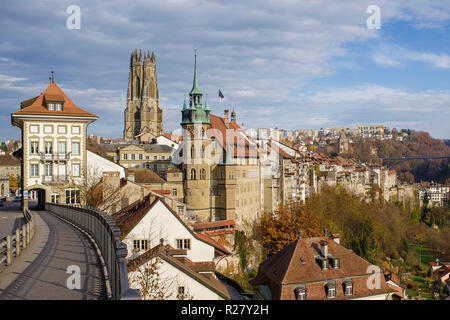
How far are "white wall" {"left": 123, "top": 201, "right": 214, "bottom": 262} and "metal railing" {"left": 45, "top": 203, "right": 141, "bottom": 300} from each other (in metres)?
4.89

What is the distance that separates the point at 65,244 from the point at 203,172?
154 ft

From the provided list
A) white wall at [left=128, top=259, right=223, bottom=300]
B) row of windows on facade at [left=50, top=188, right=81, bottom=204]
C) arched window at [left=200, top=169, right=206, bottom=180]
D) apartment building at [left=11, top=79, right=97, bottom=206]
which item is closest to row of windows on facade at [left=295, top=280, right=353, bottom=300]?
white wall at [left=128, top=259, right=223, bottom=300]

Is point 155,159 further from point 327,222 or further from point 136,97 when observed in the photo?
point 136,97

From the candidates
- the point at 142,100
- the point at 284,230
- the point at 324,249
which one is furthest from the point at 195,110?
the point at 142,100

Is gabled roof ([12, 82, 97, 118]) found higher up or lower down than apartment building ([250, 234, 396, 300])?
higher up

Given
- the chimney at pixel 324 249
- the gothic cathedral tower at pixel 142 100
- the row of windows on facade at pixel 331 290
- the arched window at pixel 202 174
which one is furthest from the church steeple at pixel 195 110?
the gothic cathedral tower at pixel 142 100

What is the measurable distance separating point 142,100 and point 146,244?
121568 mm

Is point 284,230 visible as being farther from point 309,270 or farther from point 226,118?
point 226,118

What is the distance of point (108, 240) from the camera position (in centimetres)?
1151

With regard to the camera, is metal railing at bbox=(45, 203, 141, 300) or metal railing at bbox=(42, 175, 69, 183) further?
metal railing at bbox=(42, 175, 69, 183)

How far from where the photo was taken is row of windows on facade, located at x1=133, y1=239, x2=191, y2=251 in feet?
93.9

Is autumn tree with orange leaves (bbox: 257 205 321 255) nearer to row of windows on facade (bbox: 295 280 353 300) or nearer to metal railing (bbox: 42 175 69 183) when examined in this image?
row of windows on facade (bbox: 295 280 353 300)

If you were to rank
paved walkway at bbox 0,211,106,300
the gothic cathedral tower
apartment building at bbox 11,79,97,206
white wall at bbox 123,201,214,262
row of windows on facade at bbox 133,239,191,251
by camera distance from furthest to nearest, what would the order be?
Result: the gothic cathedral tower < apartment building at bbox 11,79,97,206 < white wall at bbox 123,201,214,262 < row of windows on facade at bbox 133,239,191,251 < paved walkway at bbox 0,211,106,300

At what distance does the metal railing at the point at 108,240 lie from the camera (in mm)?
6279
